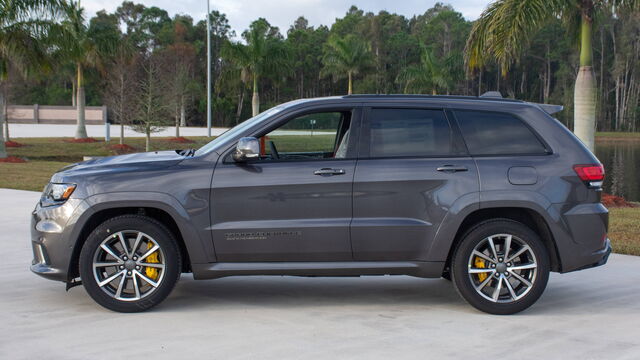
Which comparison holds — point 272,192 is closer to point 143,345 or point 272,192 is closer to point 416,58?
point 143,345

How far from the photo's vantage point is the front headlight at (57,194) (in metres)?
5.97

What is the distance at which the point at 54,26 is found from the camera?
25.0 metres

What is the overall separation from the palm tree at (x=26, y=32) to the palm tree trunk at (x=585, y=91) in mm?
17186

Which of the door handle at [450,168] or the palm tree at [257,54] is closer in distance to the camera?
the door handle at [450,168]

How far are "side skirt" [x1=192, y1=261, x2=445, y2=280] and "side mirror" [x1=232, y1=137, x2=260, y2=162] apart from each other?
85 cm

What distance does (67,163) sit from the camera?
29.0 m

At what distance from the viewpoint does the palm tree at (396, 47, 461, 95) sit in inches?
2350

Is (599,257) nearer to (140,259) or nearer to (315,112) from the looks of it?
(315,112)

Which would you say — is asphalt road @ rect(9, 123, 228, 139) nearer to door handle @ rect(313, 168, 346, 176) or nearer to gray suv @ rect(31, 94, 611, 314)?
gray suv @ rect(31, 94, 611, 314)

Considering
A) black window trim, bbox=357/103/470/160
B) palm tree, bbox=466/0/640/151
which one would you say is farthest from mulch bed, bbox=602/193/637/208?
black window trim, bbox=357/103/470/160

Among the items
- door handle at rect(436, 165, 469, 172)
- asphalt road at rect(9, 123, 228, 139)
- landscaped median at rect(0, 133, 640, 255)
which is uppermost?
door handle at rect(436, 165, 469, 172)

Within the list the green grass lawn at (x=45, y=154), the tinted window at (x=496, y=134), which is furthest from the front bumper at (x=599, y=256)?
the green grass lawn at (x=45, y=154)

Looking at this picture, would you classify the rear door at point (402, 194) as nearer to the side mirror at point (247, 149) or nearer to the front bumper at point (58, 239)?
the side mirror at point (247, 149)

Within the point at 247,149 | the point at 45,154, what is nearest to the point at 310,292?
the point at 247,149
